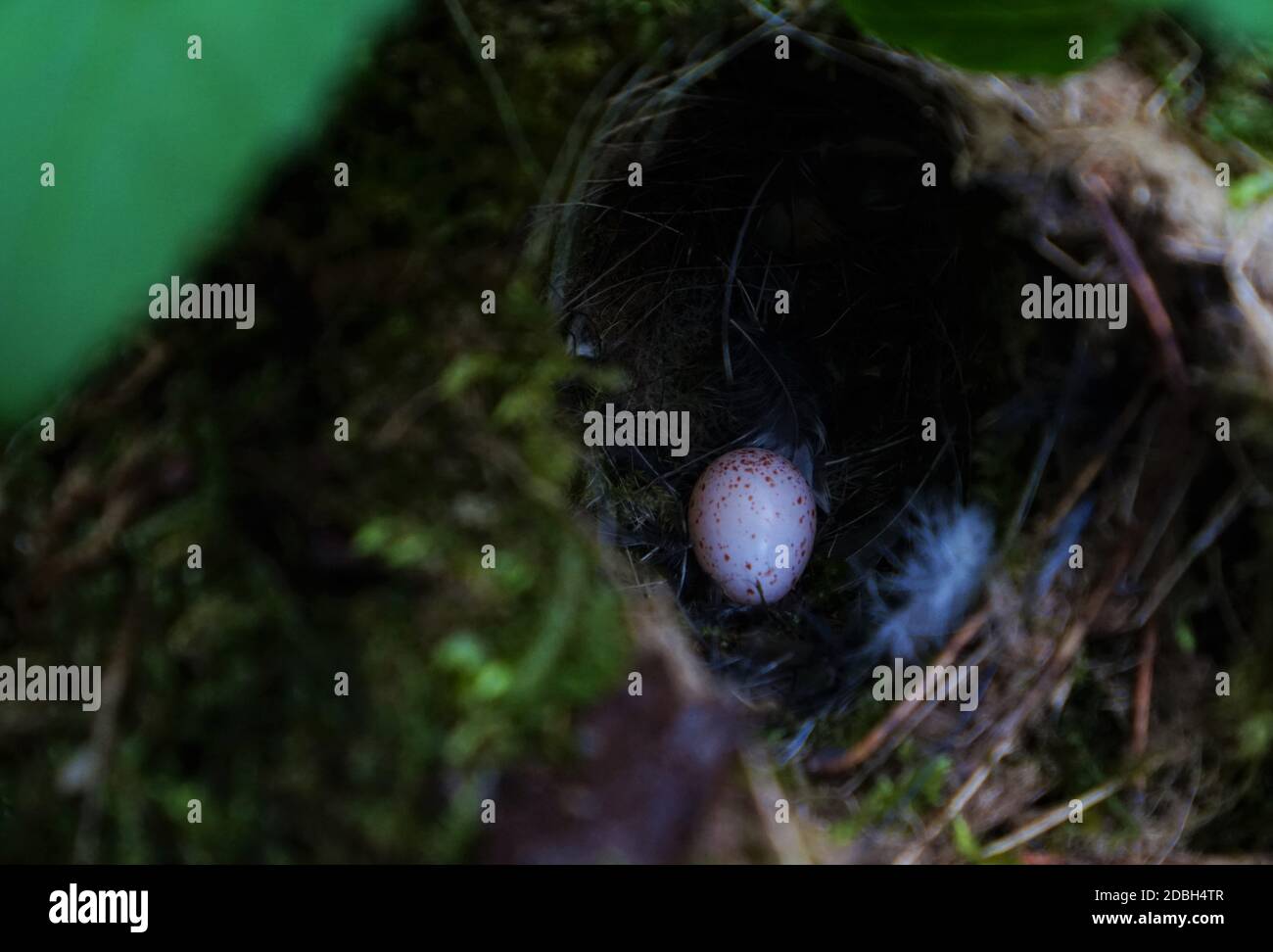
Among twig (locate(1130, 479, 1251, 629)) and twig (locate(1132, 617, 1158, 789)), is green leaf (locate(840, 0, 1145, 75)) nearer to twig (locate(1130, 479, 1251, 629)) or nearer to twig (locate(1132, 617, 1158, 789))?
twig (locate(1130, 479, 1251, 629))

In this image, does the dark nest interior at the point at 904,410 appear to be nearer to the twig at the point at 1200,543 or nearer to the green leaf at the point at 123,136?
the twig at the point at 1200,543

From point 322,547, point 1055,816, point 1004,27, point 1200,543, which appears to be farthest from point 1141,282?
point 322,547

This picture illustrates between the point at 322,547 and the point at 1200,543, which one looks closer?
the point at 322,547

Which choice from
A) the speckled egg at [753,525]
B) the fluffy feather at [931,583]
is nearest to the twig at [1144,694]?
the fluffy feather at [931,583]

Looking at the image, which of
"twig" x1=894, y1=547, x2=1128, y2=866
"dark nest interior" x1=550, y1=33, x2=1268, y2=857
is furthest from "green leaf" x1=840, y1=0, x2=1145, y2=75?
"twig" x1=894, y1=547, x2=1128, y2=866

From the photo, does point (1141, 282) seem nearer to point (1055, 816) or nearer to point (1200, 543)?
point (1200, 543)
